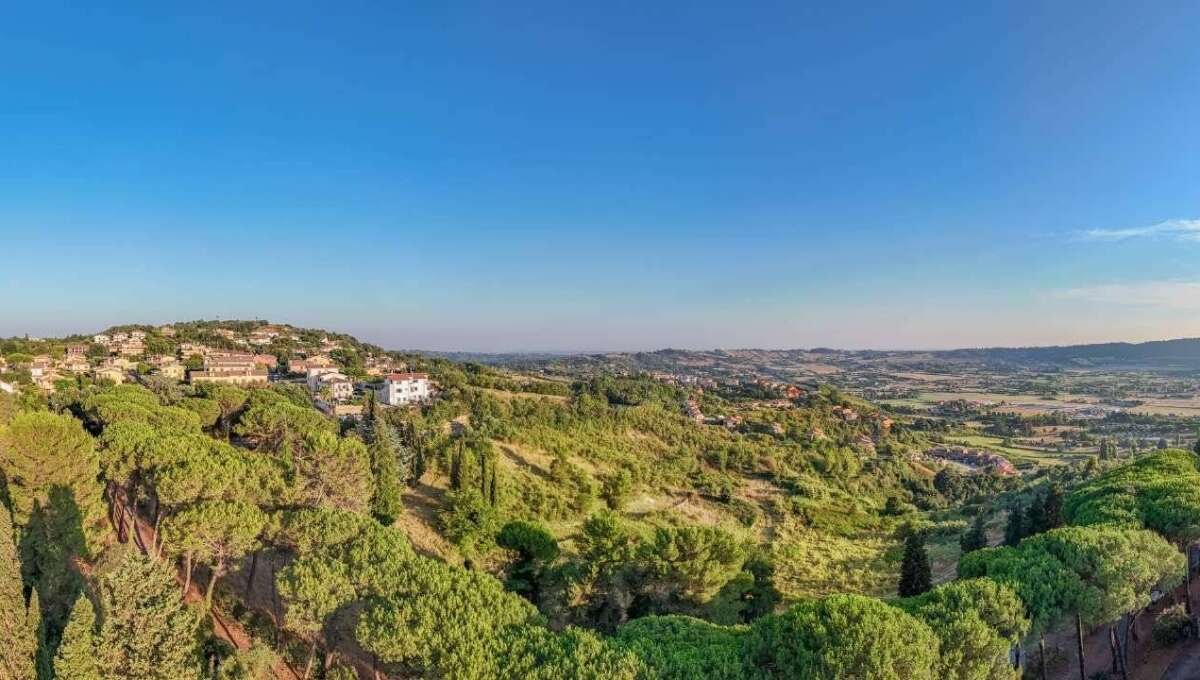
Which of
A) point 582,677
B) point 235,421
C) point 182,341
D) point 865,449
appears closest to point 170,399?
point 235,421

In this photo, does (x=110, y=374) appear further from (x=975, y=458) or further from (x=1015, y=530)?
(x=975, y=458)

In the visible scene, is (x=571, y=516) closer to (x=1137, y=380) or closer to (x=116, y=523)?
(x=116, y=523)

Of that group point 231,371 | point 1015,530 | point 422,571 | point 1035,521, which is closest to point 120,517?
point 422,571

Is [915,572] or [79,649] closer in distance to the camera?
[79,649]

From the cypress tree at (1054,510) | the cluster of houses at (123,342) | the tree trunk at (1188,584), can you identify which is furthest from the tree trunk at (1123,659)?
the cluster of houses at (123,342)

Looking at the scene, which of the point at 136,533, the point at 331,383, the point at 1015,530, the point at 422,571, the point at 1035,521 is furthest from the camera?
the point at 331,383

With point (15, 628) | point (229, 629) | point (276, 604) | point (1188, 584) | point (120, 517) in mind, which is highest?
point (15, 628)

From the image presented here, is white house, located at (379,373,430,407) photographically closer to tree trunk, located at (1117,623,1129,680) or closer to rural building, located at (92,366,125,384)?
rural building, located at (92,366,125,384)

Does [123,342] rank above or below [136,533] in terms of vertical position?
above
